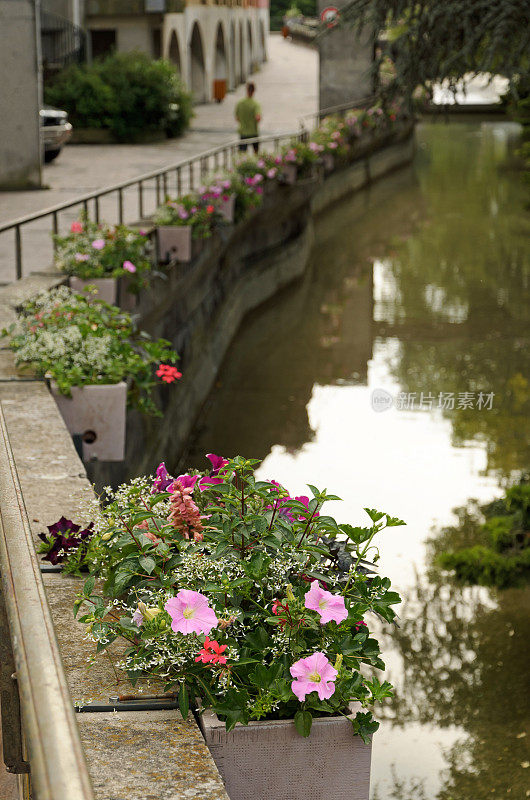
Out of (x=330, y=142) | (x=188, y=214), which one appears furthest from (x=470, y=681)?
(x=330, y=142)

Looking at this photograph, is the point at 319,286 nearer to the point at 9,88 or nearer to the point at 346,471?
the point at 9,88

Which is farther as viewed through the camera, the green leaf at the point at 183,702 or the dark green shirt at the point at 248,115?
the dark green shirt at the point at 248,115

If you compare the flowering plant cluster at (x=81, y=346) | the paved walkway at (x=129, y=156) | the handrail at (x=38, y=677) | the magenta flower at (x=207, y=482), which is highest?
the handrail at (x=38, y=677)

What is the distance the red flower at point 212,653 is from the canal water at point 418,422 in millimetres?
3603

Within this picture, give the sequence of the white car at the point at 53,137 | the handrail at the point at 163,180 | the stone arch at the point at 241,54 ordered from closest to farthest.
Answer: the handrail at the point at 163,180 → the white car at the point at 53,137 → the stone arch at the point at 241,54

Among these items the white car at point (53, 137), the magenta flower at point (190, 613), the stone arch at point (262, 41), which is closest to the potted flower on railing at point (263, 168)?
the white car at point (53, 137)

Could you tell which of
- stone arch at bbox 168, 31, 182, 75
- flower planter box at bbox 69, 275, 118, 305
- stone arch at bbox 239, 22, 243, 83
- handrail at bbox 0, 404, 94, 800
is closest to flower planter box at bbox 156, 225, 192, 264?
flower planter box at bbox 69, 275, 118, 305

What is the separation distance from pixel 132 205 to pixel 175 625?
13892mm

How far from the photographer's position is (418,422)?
13.1 m

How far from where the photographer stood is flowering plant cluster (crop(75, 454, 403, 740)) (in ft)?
9.41

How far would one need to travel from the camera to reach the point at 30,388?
6.09m

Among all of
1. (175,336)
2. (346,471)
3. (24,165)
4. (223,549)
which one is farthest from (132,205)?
(223,549)

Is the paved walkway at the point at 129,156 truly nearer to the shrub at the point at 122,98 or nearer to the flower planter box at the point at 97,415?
the shrub at the point at 122,98

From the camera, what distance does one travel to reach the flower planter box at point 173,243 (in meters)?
11.8
